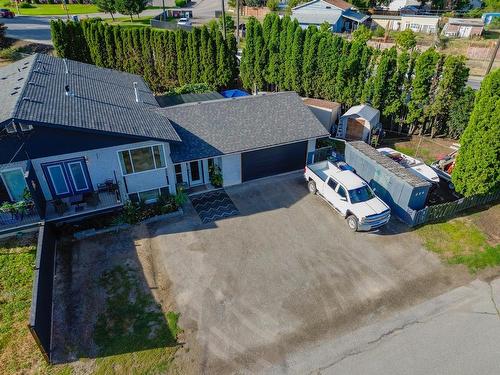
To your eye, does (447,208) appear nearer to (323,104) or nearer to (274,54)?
(323,104)

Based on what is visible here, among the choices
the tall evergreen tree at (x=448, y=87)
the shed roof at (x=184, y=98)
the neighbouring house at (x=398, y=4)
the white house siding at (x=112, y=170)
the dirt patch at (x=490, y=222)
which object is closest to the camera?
the white house siding at (x=112, y=170)

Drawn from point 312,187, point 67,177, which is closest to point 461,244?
point 312,187

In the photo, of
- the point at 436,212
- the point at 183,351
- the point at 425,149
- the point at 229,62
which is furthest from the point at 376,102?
the point at 183,351

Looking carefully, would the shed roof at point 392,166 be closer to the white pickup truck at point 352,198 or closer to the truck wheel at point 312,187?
the white pickup truck at point 352,198

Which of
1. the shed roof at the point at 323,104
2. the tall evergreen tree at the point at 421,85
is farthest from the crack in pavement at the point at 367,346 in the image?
the shed roof at the point at 323,104

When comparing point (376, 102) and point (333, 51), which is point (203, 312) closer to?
point (376, 102)

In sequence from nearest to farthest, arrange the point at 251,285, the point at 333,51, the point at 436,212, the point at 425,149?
the point at 251,285
the point at 436,212
the point at 425,149
the point at 333,51

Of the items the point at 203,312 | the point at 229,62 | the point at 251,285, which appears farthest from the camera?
the point at 229,62
